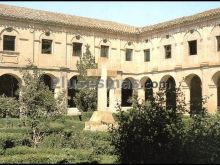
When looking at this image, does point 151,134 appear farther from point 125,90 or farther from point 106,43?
point 125,90

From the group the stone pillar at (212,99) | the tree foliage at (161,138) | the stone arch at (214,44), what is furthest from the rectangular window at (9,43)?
the tree foliage at (161,138)

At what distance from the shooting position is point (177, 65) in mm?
29578

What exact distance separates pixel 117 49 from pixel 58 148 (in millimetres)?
19981

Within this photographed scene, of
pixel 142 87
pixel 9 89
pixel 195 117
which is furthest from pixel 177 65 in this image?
pixel 195 117

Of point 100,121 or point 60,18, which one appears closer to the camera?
point 100,121

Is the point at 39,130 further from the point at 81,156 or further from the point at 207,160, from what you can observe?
the point at 207,160

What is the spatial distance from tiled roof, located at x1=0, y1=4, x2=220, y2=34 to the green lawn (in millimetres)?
12230

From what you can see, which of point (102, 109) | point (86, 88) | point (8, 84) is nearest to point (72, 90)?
point (86, 88)

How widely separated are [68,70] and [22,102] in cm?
1331

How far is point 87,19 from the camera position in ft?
109

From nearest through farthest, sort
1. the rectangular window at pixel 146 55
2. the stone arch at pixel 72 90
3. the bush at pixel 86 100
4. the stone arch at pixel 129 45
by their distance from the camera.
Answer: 1. the bush at pixel 86 100
2. the stone arch at pixel 72 90
3. the rectangular window at pixel 146 55
4. the stone arch at pixel 129 45

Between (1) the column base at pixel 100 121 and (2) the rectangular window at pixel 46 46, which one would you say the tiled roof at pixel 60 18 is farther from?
(1) the column base at pixel 100 121

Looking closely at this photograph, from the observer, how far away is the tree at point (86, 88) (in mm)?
27516

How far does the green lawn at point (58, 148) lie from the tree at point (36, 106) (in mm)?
459
